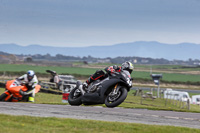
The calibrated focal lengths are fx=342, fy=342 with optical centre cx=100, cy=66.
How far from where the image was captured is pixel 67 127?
9.40m

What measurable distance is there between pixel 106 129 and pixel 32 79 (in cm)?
1028

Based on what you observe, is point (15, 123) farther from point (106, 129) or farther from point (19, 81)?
point (19, 81)

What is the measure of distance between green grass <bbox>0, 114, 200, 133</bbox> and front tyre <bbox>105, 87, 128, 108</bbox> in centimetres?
226

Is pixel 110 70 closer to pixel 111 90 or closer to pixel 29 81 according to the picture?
pixel 111 90

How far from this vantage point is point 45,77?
233 ft

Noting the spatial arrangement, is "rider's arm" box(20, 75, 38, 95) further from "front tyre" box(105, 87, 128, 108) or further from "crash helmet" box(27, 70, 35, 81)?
"front tyre" box(105, 87, 128, 108)

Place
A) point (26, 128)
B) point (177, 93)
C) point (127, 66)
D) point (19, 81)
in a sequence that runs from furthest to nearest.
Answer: point (177, 93), point (19, 81), point (127, 66), point (26, 128)

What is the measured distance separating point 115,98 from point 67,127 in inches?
141

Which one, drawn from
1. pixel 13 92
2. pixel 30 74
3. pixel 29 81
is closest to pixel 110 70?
pixel 30 74

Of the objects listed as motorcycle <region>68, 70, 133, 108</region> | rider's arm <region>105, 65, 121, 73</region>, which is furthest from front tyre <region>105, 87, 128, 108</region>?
rider's arm <region>105, 65, 121, 73</region>

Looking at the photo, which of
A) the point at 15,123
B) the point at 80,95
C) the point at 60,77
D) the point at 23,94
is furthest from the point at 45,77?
the point at 15,123

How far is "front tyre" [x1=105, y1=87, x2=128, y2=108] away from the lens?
12.4 metres

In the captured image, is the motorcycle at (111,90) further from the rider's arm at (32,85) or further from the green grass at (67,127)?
the rider's arm at (32,85)

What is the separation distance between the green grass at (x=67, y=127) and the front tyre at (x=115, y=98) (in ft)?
7.40
